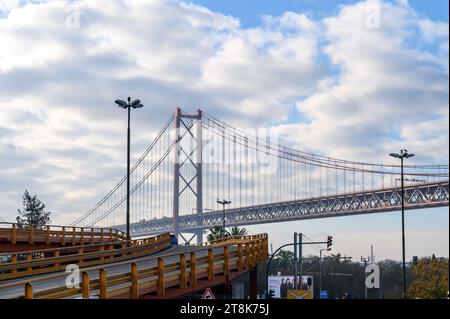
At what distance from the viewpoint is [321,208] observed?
462 feet

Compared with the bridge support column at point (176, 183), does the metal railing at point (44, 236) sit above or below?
below

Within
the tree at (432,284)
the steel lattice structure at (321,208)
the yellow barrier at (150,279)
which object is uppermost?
the steel lattice structure at (321,208)

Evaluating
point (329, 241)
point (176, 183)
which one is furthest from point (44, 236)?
point (176, 183)

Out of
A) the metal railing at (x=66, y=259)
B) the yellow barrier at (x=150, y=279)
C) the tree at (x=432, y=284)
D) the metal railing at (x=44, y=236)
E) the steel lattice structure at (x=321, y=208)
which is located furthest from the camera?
the steel lattice structure at (x=321, y=208)

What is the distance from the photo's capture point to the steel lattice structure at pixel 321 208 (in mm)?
126375

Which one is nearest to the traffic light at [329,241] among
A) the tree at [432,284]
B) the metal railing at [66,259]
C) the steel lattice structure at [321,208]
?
the metal railing at [66,259]

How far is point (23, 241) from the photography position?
53219 mm

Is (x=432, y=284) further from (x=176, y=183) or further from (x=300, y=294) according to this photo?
(x=176, y=183)

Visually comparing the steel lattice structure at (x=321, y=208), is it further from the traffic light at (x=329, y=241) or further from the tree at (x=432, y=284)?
the traffic light at (x=329, y=241)

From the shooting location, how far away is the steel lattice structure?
126 m
